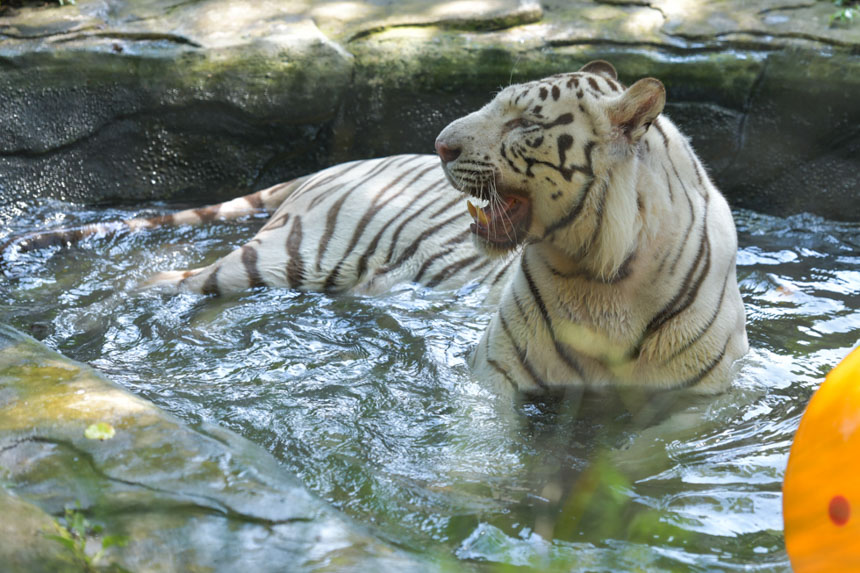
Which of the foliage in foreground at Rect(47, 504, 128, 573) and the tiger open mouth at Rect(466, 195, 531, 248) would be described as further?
the tiger open mouth at Rect(466, 195, 531, 248)

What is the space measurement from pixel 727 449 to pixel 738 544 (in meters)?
0.56

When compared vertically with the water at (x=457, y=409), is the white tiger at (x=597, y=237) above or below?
above

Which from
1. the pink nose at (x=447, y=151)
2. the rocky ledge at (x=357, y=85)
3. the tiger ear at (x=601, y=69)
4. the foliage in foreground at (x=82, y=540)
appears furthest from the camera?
the rocky ledge at (x=357, y=85)

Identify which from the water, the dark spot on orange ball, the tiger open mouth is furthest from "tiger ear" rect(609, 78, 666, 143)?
the dark spot on orange ball

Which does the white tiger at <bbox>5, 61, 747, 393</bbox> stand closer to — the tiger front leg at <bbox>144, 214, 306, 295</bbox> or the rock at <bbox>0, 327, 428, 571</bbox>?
the rock at <bbox>0, 327, 428, 571</bbox>

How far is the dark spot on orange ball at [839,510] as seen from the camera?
1515 millimetres

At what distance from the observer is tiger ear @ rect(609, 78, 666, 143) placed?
91.4 inches

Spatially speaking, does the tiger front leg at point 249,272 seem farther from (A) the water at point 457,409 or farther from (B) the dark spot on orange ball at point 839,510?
(B) the dark spot on orange ball at point 839,510

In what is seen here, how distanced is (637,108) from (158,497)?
1.55 m

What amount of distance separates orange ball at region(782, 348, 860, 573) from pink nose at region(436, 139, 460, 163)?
1.23m

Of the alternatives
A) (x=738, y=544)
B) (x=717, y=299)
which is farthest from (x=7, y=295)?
(x=738, y=544)

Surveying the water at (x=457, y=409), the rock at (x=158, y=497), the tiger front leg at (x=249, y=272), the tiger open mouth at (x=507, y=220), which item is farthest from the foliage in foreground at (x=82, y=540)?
the tiger front leg at (x=249, y=272)

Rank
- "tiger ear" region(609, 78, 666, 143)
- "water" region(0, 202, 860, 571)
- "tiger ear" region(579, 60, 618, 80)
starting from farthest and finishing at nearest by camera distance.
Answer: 1. "tiger ear" region(579, 60, 618, 80)
2. "tiger ear" region(609, 78, 666, 143)
3. "water" region(0, 202, 860, 571)

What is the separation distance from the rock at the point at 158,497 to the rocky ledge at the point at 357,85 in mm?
3369
